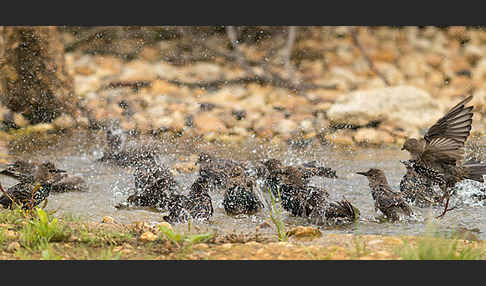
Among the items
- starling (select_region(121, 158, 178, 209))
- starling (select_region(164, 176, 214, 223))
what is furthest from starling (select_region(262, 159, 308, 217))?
starling (select_region(121, 158, 178, 209))

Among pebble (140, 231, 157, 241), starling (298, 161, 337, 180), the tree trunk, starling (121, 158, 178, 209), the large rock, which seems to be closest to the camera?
pebble (140, 231, 157, 241)

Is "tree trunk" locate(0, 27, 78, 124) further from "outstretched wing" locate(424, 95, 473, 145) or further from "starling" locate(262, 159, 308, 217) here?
"outstretched wing" locate(424, 95, 473, 145)

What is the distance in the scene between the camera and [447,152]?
18.9 ft

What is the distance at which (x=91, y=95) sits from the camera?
10.9 metres

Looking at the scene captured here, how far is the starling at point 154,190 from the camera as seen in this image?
20.0ft

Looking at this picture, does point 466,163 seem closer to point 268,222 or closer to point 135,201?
point 268,222

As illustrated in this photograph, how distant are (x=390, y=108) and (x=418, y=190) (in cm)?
453

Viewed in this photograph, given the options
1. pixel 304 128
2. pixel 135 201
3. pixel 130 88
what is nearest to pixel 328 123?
pixel 304 128

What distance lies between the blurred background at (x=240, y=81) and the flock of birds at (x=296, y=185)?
325 centimetres

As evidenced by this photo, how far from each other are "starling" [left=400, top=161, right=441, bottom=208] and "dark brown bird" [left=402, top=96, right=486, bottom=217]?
0.44 feet

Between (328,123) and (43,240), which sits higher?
(328,123)

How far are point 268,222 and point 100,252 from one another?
5.38ft

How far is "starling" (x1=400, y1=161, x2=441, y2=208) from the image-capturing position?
6102 millimetres

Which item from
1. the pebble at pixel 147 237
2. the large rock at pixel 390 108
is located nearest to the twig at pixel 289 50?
the large rock at pixel 390 108
